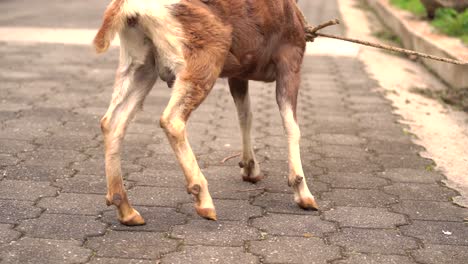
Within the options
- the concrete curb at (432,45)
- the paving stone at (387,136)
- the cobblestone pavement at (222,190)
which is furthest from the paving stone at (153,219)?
the concrete curb at (432,45)

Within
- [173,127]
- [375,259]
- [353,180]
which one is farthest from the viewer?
[353,180]

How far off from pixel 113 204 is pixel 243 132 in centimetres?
119

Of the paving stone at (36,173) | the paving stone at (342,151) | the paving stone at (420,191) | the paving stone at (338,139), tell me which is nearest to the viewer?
the paving stone at (420,191)

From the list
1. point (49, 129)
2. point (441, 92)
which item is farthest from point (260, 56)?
point (441, 92)

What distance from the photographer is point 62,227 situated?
4.27 m

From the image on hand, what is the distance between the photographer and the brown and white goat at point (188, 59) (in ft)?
13.7

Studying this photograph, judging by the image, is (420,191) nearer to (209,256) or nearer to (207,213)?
(207,213)

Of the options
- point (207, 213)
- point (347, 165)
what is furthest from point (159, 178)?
point (347, 165)

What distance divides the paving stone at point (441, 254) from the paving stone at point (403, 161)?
1603mm

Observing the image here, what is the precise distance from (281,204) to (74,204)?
1115mm

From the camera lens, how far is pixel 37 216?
4.44 metres

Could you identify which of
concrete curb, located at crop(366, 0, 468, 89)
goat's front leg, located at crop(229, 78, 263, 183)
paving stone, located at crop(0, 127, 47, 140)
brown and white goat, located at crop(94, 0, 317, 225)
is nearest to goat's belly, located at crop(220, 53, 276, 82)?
brown and white goat, located at crop(94, 0, 317, 225)

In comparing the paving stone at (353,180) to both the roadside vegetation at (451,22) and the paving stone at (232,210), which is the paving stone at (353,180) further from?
the roadside vegetation at (451,22)

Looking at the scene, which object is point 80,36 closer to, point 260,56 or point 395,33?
point 395,33
